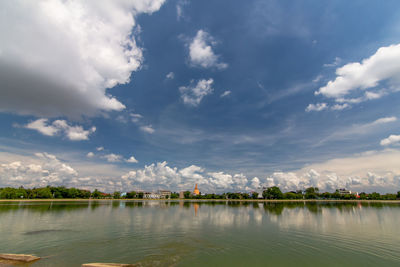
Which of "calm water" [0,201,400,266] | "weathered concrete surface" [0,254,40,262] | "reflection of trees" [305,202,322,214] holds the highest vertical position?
"weathered concrete surface" [0,254,40,262]

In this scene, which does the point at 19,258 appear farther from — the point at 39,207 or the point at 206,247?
the point at 39,207

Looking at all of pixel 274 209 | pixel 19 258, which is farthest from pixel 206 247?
pixel 274 209

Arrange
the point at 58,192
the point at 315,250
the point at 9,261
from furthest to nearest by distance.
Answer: the point at 58,192 < the point at 315,250 < the point at 9,261

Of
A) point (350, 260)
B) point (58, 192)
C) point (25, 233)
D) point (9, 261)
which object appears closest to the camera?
point (9, 261)

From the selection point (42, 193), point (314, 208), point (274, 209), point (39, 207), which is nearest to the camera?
point (39, 207)

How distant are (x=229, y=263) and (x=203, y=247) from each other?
255 inches

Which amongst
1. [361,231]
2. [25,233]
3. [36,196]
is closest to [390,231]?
[361,231]

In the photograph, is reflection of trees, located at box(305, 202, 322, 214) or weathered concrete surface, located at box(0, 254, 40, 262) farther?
reflection of trees, located at box(305, 202, 322, 214)

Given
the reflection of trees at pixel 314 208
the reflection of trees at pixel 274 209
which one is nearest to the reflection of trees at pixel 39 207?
the reflection of trees at pixel 274 209

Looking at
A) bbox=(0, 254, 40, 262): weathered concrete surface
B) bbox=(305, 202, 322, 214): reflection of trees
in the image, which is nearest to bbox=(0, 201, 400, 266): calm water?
bbox=(0, 254, 40, 262): weathered concrete surface

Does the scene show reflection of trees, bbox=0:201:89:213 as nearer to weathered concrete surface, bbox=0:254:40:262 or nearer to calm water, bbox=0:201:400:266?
calm water, bbox=0:201:400:266

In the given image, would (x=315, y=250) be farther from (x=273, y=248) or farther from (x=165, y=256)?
(x=165, y=256)

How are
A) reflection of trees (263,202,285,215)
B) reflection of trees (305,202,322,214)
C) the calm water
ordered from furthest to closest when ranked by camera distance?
reflection of trees (305,202,322,214)
reflection of trees (263,202,285,215)
the calm water

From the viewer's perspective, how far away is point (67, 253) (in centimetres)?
2264
